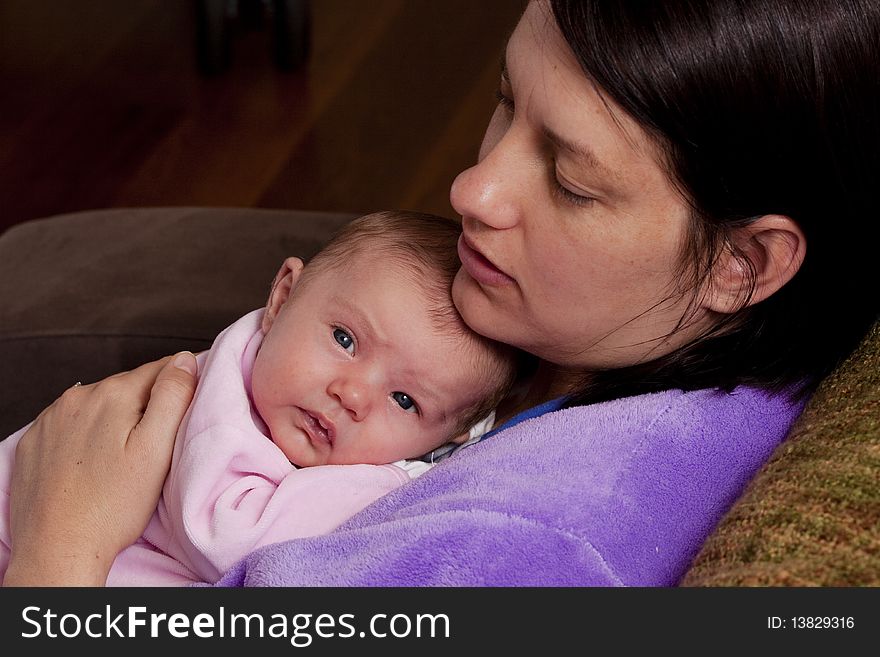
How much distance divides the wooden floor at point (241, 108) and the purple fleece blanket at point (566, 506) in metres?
2.12

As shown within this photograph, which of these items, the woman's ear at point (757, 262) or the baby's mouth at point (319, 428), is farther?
the baby's mouth at point (319, 428)

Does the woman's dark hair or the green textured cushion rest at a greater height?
the woman's dark hair

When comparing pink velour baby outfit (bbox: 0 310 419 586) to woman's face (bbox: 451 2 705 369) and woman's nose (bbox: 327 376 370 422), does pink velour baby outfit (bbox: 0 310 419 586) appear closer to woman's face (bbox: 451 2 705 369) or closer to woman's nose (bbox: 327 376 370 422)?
woman's nose (bbox: 327 376 370 422)

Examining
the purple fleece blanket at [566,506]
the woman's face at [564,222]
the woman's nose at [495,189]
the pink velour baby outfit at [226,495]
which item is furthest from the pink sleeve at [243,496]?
the woman's nose at [495,189]

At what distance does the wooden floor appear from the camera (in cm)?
329

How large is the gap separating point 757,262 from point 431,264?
15.4 inches

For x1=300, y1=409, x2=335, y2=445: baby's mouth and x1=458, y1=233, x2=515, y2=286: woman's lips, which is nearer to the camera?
x1=458, y1=233, x2=515, y2=286: woman's lips

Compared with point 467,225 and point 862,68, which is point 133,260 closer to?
point 467,225

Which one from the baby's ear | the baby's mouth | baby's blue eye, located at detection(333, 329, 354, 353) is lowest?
the baby's mouth

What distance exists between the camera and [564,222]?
3.80ft

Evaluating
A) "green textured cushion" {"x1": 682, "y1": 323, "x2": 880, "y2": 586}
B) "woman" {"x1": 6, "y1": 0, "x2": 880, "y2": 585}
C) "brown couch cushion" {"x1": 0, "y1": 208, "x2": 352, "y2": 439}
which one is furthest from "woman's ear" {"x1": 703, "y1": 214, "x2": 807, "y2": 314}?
"brown couch cushion" {"x1": 0, "y1": 208, "x2": 352, "y2": 439}

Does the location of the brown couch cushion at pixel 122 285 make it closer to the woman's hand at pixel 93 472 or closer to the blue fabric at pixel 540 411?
the woman's hand at pixel 93 472

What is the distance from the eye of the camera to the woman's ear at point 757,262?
1148 mm
